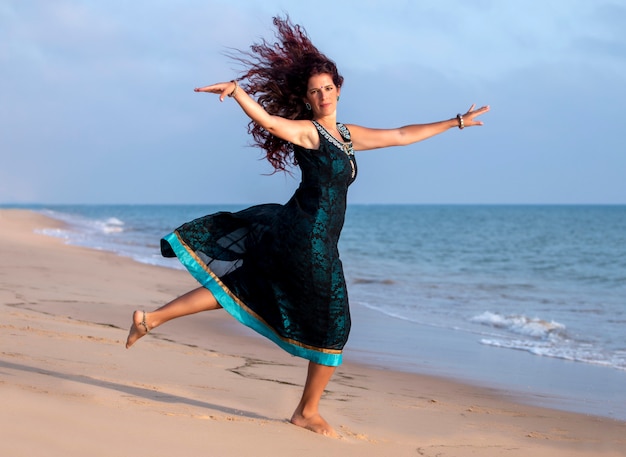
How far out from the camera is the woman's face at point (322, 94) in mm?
4137

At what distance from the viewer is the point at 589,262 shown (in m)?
23.2

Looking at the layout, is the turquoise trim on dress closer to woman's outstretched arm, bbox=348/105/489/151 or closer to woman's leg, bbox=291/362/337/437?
woman's leg, bbox=291/362/337/437

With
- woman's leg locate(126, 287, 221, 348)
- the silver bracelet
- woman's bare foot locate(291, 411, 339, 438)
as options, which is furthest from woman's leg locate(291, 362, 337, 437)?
the silver bracelet

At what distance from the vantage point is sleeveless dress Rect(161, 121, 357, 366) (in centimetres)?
394

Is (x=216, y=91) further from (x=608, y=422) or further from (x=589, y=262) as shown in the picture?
(x=589, y=262)

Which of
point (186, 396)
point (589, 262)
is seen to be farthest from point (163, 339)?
point (589, 262)

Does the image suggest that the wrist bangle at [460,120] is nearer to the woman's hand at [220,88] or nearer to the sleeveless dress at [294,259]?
the sleeveless dress at [294,259]

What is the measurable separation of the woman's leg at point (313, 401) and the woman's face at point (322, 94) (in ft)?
4.12

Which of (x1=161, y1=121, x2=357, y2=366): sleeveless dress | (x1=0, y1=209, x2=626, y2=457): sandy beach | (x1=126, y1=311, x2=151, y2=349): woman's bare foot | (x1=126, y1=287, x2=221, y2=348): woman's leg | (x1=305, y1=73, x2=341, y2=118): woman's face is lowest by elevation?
(x1=0, y1=209, x2=626, y2=457): sandy beach

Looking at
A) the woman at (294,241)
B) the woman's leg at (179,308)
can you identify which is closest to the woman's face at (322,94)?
the woman at (294,241)

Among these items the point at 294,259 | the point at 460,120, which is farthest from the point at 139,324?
the point at 460,120

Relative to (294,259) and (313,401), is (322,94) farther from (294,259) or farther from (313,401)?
(313,401)

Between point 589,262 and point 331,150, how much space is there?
20752mm

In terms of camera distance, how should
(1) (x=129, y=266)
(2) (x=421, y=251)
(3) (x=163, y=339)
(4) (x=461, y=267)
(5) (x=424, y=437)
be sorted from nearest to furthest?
1. (5) (x=424, y=437)
2. (3) (x=163, y=339)
3. (1) (x=129, y=266)
4. (4) (x=461, y=267)
5. (2) (x=421, y=251)
